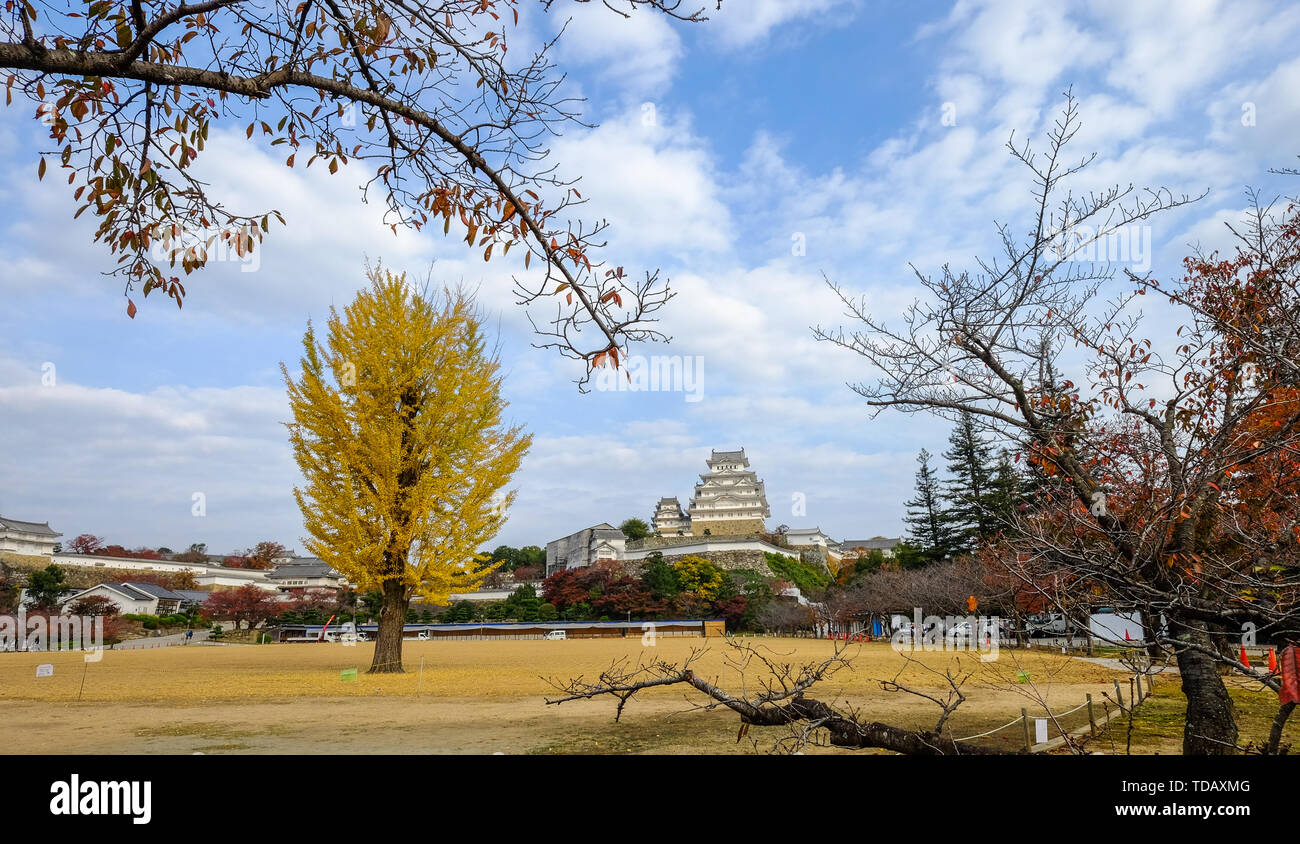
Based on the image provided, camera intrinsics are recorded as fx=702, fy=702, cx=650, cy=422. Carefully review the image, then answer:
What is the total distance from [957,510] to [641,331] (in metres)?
39.3

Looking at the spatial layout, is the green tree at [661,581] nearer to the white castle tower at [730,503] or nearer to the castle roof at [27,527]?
the white castle tower at [730,503]

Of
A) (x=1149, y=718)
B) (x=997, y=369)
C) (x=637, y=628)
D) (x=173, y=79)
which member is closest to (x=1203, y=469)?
(x=997, y=369)

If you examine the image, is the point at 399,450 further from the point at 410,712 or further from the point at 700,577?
the point at 700,577

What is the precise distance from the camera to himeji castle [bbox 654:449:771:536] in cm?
7044

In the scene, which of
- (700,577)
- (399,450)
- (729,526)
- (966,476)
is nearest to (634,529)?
(729,526)

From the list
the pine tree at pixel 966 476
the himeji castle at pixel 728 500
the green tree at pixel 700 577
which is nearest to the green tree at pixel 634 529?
the himeji castle at pixel 728 500

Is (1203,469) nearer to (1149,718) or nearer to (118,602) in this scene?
(1149,718)

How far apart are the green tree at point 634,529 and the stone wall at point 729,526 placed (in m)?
6.52

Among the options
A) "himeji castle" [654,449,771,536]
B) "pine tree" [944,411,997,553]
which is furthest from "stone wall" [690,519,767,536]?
"pine tree" [944,411,997,553]

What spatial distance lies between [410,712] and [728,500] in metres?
61.6

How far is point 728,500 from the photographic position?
71.3 metres

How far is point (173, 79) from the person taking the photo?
326 cm

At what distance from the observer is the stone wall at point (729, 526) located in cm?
6994
